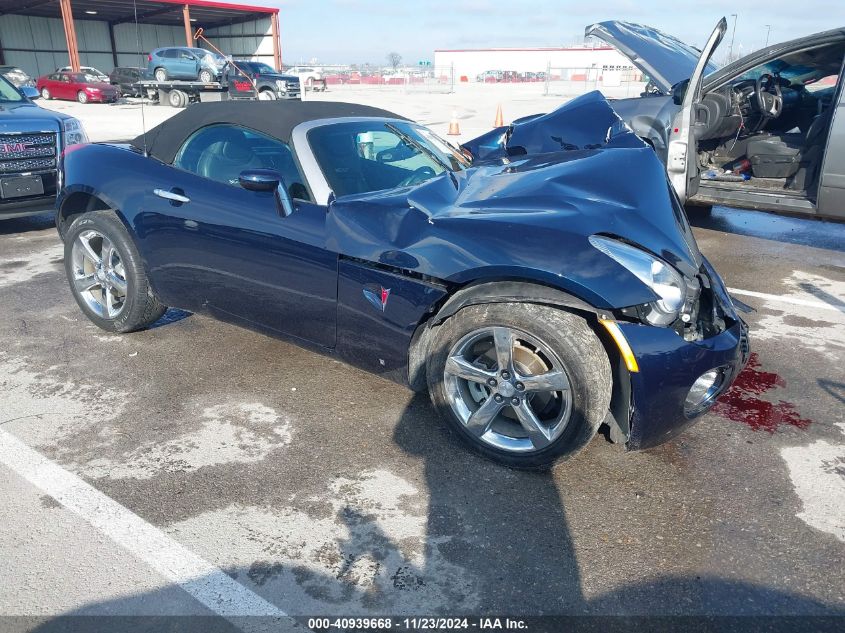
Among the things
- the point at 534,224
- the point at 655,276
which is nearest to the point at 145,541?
the point at 534,224

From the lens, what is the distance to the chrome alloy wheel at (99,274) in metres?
4.15

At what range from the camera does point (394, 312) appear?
2.96 metres

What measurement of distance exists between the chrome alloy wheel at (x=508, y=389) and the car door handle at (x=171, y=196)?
1828mm

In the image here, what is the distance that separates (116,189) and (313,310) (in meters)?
1.66

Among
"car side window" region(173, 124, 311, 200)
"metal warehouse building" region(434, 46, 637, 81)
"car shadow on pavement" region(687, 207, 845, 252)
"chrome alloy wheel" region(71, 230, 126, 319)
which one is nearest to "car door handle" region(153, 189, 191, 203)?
"car side window" region(173, 124, 311, 200)

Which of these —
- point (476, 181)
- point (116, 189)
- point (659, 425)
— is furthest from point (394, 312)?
point (116, 189)

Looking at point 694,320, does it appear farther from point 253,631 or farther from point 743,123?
point 743,123

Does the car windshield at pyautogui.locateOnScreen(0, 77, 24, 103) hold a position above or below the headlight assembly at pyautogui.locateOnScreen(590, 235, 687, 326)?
above

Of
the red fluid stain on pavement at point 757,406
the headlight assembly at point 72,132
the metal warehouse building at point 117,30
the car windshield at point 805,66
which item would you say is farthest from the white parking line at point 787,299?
the metal warehouse building at point 117,30

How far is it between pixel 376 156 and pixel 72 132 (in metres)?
5.00

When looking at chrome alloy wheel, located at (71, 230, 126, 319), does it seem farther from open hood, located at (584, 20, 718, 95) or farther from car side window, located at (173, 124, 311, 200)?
open hood, located at (584, 20, 718, 95)

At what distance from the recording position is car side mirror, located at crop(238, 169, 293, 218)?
3.15 meters

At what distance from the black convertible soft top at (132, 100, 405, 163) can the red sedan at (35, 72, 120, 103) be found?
28.6 metres

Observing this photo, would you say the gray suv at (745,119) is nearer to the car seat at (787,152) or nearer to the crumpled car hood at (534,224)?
the car seat at (787,152)
